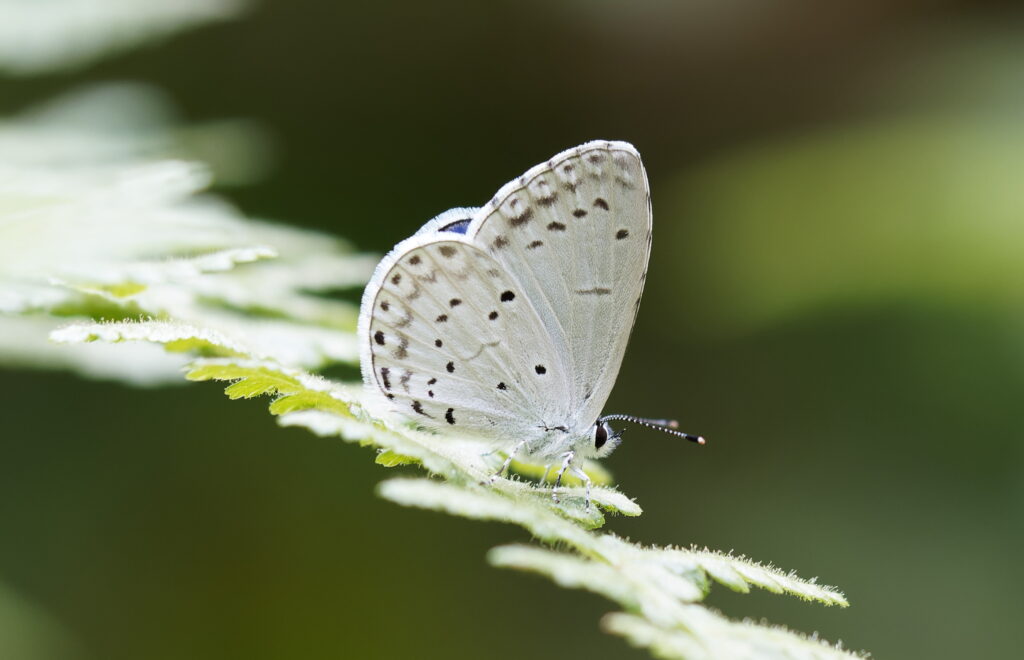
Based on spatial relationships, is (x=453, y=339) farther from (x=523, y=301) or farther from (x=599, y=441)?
(x=599, y=441)

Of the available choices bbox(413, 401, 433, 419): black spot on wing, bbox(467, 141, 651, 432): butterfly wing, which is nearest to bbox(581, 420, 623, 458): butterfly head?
bbox(467, 141, 651, 432): butterfly wing

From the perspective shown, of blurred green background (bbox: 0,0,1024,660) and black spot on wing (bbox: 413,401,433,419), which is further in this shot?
blurred green background (bbox: 0,0,1024,660)

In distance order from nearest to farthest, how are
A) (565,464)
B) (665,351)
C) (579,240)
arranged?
(579,240)
(565,464)
(665,351)

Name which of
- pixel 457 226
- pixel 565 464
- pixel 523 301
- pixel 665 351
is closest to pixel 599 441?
pixel 565 464

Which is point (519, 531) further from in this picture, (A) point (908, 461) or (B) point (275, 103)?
(B) point (275, 103)

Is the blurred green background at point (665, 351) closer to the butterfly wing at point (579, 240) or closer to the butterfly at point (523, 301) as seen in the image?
the butterfly at point (523, 301)

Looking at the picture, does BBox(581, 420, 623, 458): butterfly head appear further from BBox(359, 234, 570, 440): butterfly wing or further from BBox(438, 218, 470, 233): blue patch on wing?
BBox(438, 218, 470, 233): blue patch on wing

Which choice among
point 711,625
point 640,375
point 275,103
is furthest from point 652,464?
point 711,625

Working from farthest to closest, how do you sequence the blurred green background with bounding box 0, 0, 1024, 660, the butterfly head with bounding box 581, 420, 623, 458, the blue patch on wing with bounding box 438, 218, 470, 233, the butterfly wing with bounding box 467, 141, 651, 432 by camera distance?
the blurred green background with bounding box 0, 0, 1024, 660 → the butterfly head with bounding box 581, 420, 623, 458 → the blue patch on wing with bounding box 438, 218, 470, 233 → the butterfly wing with bounding box 467, 141, 651, 432
